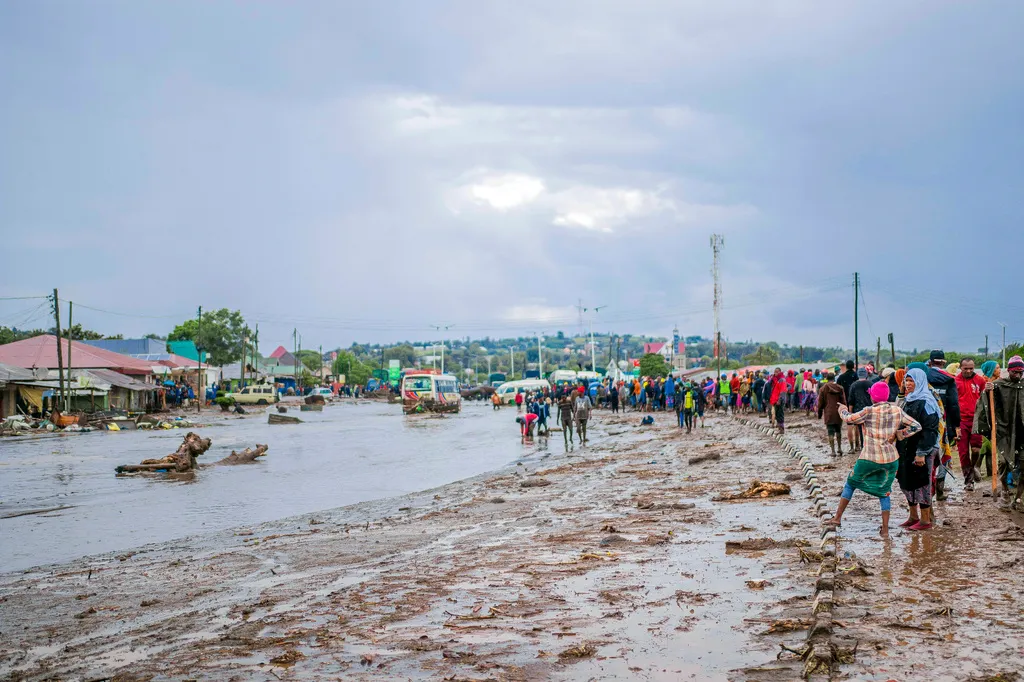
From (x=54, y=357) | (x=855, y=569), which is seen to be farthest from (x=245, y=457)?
(x=54, y=357)

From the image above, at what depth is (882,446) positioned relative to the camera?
923cm

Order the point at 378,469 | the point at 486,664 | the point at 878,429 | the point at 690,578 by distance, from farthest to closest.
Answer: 1. the point at 378,469
2. the point at 878,429
3. the point at 690,578
4. the point at 486,664

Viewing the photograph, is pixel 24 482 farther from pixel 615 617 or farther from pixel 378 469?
pixel 615 617

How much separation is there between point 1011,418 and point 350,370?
155 m

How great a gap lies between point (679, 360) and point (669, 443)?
101070mm

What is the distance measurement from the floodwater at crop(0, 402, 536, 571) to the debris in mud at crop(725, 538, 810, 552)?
26.1 ft

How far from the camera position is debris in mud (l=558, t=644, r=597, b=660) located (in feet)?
19.8

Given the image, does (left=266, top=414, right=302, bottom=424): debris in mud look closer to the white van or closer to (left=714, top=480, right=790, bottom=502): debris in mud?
the white van

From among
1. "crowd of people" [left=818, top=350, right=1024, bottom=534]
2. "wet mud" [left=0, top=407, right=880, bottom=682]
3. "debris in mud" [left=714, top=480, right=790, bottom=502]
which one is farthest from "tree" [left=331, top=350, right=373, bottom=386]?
"crowd of people" [left=818, top=350, right=1024, bottom=534]

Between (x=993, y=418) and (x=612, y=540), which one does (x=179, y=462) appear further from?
(x=993, y=418)

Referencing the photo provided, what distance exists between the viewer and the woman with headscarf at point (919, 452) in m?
9.33

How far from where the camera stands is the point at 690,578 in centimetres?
808

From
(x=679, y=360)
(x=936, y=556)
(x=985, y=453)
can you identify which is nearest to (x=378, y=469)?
(x=985, y=453)

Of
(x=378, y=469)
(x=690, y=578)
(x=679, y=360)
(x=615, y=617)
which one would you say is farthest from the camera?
(x=679, y=360)
